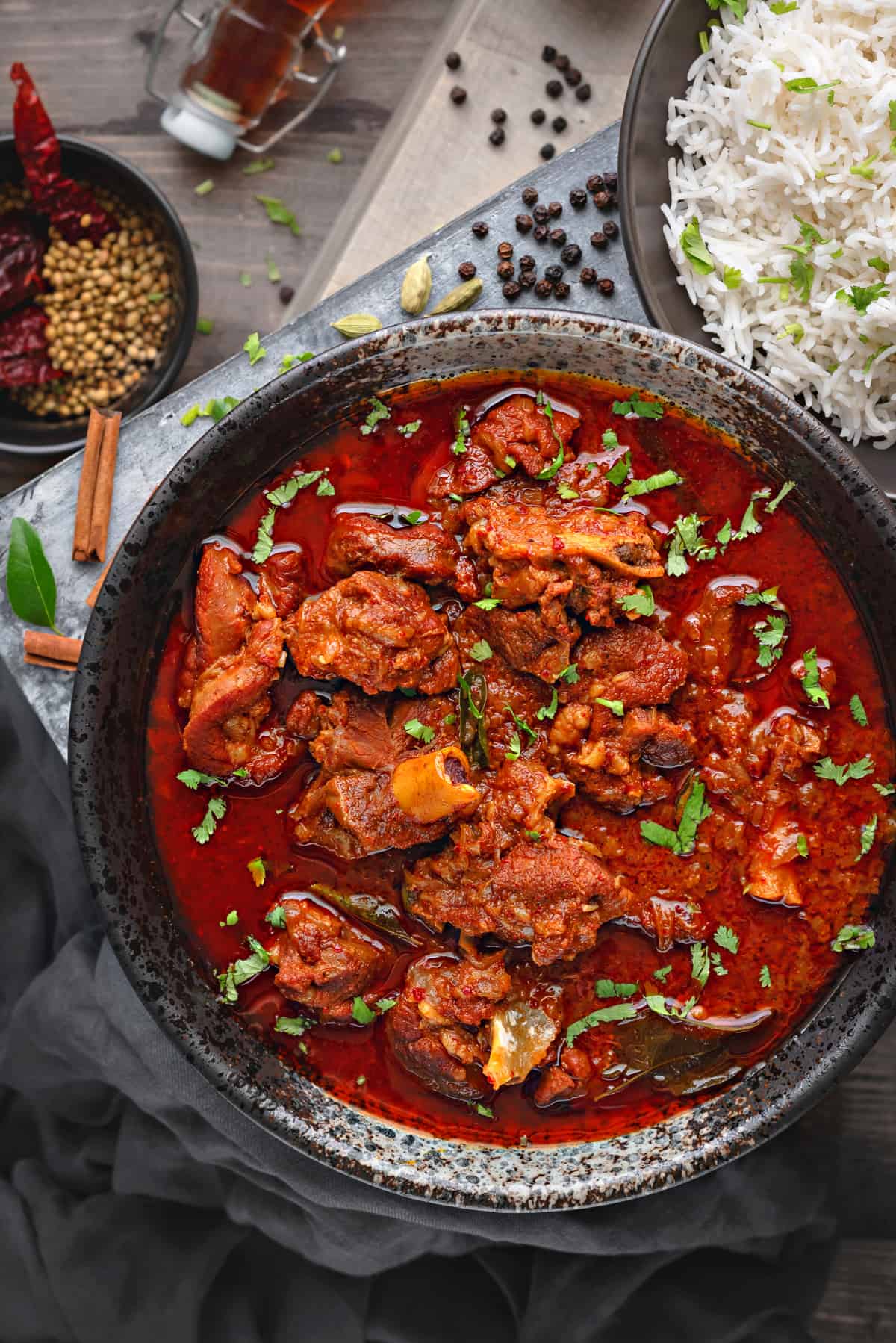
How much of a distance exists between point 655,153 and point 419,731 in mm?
1969

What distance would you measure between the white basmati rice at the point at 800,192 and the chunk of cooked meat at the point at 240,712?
1744mm

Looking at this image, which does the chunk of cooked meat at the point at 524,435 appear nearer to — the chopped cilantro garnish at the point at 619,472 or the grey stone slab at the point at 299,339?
the chopped cilantro garnish at the point at 619,472

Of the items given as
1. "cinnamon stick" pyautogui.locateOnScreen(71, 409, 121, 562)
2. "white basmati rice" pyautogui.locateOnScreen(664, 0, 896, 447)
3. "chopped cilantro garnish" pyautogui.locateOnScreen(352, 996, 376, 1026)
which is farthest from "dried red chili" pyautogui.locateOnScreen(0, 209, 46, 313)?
"chopped cilantro garnish" pyautogui.locateOnScreen(352, 996, 376, 1026)

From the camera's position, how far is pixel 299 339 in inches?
157

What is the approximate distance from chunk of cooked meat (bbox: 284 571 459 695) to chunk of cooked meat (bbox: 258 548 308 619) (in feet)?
0.19

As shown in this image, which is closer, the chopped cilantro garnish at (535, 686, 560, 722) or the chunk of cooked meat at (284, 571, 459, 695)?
the chunk of cooked meat at (284, 571, 459, 695)

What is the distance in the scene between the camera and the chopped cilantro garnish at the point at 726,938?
3.29m

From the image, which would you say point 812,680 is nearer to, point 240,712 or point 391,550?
point 391,550

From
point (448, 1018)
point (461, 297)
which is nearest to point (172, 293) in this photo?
point (461, 297)

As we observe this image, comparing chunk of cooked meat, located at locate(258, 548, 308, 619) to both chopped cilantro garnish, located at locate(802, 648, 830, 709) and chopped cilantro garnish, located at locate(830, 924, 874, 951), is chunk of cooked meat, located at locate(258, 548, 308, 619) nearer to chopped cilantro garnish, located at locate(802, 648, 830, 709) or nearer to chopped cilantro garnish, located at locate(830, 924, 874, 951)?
chopped cilantro garnish, located at locate(802, 648, 830, 709)

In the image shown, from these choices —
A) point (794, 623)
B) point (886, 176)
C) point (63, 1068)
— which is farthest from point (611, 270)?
point (63, 1068)

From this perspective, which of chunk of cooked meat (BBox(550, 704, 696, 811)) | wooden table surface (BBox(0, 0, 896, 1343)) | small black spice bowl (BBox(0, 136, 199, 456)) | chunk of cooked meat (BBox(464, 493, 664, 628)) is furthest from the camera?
wooden table surface (BBox(0, 0, 896, 1343))

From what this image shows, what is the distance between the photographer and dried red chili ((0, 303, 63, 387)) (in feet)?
14.8

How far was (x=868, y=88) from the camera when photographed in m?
3.43
